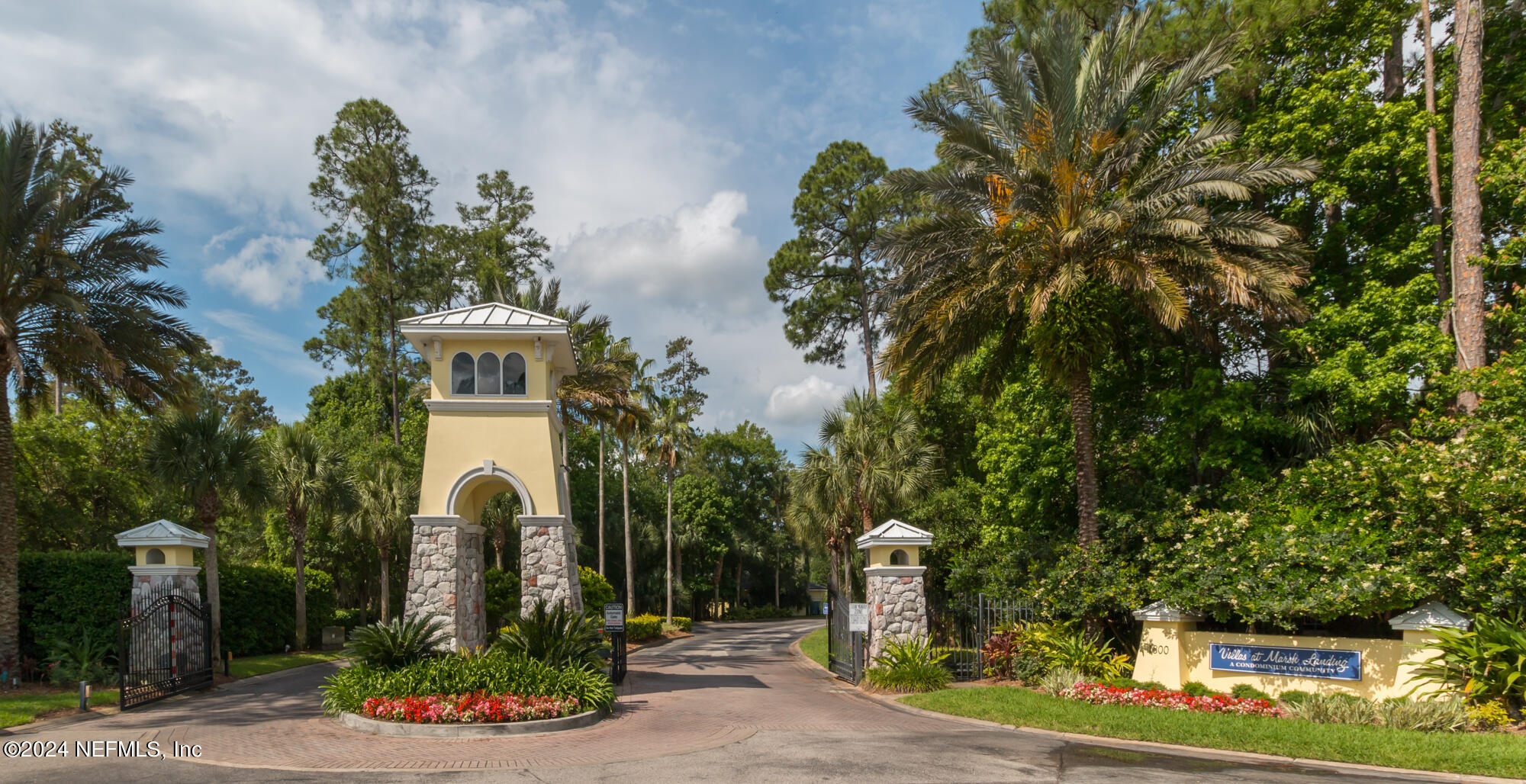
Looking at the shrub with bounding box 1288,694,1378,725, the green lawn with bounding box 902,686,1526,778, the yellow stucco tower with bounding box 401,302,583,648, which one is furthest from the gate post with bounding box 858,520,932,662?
the shrub with bounding box 1288,694,1378,725

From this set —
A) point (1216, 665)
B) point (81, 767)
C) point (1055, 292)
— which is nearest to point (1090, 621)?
point (1216, 665)

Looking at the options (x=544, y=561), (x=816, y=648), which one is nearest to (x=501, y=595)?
(x=816, y=648)

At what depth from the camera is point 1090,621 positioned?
1570cm

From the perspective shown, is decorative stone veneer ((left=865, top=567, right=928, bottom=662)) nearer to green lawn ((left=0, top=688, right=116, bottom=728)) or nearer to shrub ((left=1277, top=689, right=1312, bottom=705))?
shrub ((left=1277, top=689, right=1312, bottom=705))

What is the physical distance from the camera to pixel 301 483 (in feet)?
85.6

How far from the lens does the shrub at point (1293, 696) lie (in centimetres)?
1189

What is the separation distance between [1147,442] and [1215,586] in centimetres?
463

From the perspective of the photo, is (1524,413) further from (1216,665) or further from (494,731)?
(494,731)

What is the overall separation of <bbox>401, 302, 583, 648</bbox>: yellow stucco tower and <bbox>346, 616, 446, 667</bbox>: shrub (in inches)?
81.0

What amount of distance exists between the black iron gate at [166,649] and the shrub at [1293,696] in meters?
17.4

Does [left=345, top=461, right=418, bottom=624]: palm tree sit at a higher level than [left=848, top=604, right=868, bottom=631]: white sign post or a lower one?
higher

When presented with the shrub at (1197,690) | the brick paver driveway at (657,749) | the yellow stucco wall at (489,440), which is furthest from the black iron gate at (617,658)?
the shrub at (1197,690)

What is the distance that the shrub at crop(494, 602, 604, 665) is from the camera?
541 inches

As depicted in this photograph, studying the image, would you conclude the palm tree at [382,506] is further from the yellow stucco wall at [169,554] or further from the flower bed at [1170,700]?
the flower bed at [1170,700]
